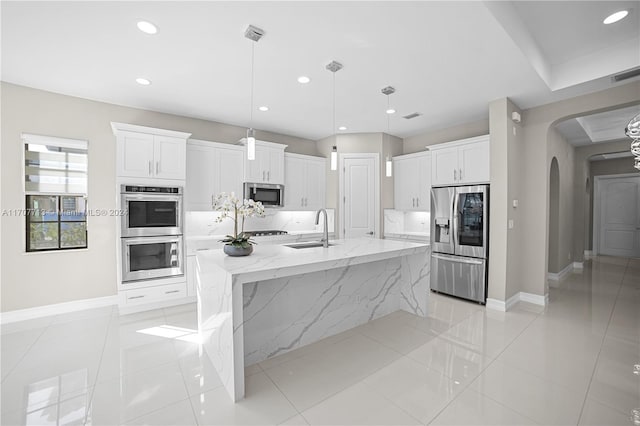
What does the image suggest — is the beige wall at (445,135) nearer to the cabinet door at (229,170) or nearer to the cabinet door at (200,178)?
the cabinet door at (229,170)

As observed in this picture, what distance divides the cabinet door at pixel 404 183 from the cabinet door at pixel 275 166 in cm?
216

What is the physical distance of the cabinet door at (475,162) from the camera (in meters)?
3.99

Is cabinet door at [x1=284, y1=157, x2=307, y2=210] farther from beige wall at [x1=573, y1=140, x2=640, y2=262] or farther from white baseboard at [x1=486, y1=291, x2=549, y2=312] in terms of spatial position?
beige wall at [x1=573, y1=140, x2=640, y2=262]

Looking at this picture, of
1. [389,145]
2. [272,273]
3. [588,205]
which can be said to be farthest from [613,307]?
[588,205]

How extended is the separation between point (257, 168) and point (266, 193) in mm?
451

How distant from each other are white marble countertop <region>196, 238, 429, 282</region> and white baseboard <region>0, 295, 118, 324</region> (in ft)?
7.54

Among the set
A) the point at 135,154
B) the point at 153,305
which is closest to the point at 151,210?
the point at 135,154

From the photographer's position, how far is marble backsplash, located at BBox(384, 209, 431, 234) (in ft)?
17.8

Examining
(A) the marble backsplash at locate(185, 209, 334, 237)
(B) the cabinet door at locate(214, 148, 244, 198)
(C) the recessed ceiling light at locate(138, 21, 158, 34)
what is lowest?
(A) the marble backsplash at locate(185, 209, 334, 237)

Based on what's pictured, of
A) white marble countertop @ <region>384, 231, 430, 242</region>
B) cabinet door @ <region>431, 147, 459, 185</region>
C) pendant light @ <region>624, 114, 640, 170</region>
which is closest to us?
pendant light @ <region>624, 114, 640, 170</region>

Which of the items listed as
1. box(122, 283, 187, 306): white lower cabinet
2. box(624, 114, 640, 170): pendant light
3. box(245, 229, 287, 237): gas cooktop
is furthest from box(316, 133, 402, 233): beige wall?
box(624, 114, 640, 170): pendant light

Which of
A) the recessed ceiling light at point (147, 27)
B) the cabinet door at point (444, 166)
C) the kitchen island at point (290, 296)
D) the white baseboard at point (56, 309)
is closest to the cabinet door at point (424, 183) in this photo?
the cabinet door at point (444, 166)

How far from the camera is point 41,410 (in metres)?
1.85

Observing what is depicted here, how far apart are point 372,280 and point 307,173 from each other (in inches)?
109
